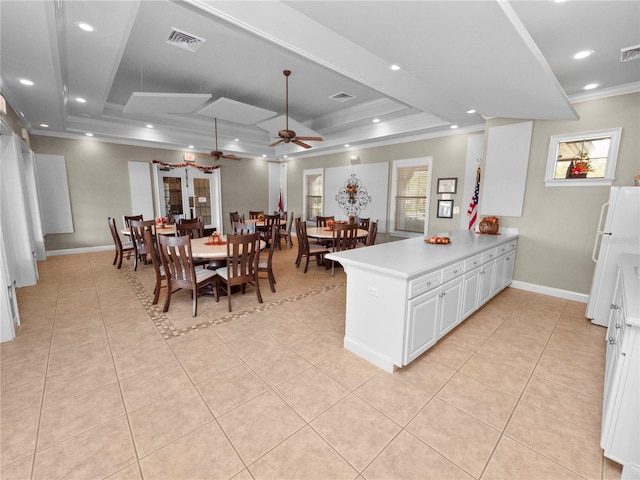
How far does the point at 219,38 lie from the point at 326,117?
3.44 metres

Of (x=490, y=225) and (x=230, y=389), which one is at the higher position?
(x=490, y=225)

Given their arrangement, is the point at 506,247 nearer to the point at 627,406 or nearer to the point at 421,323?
the point at 421,323

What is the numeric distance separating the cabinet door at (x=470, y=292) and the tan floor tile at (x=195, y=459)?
2367 millimetres

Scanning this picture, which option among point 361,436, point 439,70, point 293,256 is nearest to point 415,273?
point 361,436

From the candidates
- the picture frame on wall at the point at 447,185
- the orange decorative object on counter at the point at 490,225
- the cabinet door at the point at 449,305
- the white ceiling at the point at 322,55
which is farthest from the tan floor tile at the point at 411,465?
the picture frame on wall at the point at 447,185

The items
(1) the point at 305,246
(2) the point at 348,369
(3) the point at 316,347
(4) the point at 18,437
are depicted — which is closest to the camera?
(4) the point at 18,437

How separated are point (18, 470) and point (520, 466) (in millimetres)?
2605

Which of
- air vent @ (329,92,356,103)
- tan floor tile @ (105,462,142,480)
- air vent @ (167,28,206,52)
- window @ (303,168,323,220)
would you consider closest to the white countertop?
tan floor tile @ (105,462,142,480)

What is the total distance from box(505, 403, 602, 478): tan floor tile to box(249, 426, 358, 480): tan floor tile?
1076 mm

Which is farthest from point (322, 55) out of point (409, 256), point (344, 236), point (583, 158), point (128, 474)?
point (583, 158)

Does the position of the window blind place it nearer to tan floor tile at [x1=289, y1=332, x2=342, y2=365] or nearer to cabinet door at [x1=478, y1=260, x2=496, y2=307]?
cabinet door at [x1=478, y1=260, x2=496, y2=307]

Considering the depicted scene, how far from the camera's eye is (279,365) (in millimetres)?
2328

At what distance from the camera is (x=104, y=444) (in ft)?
5.20

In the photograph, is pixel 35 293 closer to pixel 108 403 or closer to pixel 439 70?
pixel 108 403
